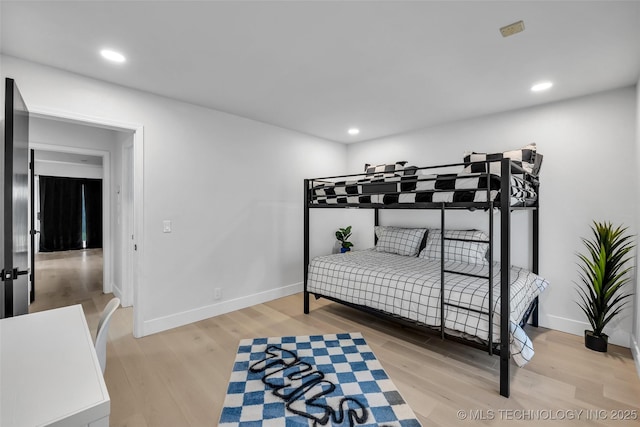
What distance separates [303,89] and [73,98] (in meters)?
1.98

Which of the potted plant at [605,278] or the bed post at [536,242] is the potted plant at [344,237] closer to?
the bed post at [536,242]

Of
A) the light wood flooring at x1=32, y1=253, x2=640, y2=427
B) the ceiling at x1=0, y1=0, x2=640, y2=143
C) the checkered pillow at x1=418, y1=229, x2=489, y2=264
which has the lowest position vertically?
the light wood flooring at x1=32, y1=253, x2=640, y2=427

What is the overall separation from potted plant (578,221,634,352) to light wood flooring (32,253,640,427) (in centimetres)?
22

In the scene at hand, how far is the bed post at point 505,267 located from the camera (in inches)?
77.1

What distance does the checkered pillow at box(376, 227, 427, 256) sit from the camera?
3779mm

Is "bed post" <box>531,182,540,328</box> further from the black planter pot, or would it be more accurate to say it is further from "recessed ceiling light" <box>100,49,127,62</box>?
"recessed ceiling light" <box>100,49,127,62</box>

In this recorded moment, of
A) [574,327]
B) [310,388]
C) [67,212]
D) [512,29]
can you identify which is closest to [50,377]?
[310,388]

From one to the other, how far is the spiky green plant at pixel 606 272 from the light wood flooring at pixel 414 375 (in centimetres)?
34

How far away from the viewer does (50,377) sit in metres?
0.92

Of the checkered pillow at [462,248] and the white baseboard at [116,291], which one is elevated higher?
the checkered pillow at [462,248]

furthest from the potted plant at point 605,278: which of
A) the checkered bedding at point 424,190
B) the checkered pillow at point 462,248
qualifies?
the checkered pillow at point 462,248

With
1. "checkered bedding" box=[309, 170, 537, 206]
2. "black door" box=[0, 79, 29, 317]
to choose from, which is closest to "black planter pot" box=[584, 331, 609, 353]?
"checkered bedding" box=[309, 170, 537, 206]

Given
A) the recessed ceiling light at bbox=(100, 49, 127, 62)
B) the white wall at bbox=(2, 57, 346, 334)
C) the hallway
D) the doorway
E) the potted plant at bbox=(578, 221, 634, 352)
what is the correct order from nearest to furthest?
Result: the recessed ceiling light at bbox=(100, 49, 127, 62) → the potted plant at bbox=(578, 221, 634, 352) → the white wall at bbox=(2, 57, 346, 334) → the hallway → the doorway

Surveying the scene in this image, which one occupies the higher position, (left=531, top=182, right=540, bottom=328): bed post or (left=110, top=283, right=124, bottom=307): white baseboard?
(left=531, top=182, right=540, bottom=328): bed post
